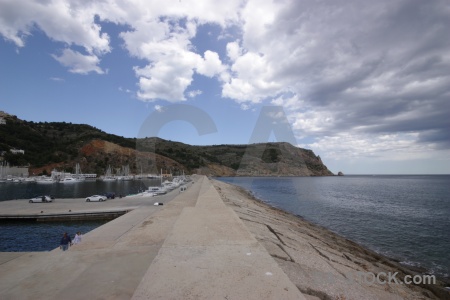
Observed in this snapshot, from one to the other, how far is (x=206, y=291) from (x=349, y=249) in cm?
1634

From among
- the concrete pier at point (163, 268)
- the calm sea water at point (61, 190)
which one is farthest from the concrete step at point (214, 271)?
the calm sea water at point (61, 190)

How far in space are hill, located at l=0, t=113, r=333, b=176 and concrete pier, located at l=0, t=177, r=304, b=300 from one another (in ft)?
311

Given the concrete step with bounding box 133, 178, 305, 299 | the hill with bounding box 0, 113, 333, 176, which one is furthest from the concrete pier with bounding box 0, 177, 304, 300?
the hill with bounding box 0, 113, 333, 176

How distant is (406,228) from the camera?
2662cm

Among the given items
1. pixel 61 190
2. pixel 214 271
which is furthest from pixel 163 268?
pixel 61 190

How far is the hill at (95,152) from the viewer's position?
400ft

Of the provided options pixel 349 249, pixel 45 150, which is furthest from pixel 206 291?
pixel 45 150

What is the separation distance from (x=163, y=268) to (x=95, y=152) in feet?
462

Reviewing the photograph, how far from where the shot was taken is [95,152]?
132 meters

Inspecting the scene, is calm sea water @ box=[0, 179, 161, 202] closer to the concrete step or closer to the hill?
the hill

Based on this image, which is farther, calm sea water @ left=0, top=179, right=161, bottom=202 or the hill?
the hill

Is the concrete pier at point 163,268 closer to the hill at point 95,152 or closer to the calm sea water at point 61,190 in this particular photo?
the calm sea water at point 61,190

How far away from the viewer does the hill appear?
12206 cm

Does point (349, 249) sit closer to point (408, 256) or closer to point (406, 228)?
point (408, 256)
